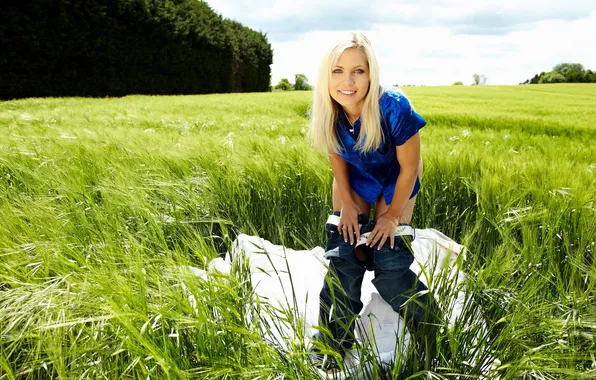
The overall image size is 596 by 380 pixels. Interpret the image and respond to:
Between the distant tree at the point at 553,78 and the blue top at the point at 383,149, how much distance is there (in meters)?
53.1

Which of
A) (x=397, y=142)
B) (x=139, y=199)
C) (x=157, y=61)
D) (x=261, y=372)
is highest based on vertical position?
(x=157, y=61)

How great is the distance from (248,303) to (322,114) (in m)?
0.67

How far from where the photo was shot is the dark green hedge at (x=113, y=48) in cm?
1241

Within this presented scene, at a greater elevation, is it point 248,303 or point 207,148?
point 207,148

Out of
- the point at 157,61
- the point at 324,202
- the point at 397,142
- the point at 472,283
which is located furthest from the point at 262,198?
the point at 157,61

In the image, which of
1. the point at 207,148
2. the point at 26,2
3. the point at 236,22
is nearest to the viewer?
the point at 207,148

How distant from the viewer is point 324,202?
1993 mm

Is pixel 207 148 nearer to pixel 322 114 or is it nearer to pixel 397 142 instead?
pixel 322 114

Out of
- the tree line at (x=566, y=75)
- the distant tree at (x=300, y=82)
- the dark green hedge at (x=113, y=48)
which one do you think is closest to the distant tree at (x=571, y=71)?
the tree line at (x=566, y=75)

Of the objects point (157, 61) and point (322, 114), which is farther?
point (157, 61)

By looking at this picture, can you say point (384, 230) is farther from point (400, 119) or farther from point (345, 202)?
point (400, 119)

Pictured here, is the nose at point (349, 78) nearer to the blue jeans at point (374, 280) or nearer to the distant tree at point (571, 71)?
the blue jeans at point (374, 280)

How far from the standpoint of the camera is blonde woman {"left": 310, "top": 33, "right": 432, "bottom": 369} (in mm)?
1314

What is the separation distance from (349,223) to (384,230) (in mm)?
117
